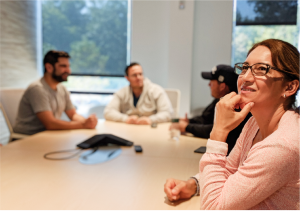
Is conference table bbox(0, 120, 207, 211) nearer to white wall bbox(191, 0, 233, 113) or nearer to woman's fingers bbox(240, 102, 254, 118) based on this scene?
woman's fingers bbox(240, 102, 254, 118)

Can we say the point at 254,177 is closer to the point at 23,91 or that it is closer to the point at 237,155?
the point at 237,155

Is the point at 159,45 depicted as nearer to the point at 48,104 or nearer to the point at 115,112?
the point at 115,112

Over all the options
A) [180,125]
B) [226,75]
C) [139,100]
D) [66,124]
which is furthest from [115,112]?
[226,75]

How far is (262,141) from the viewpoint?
0.70 meters

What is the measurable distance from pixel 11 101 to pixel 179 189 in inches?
86.2

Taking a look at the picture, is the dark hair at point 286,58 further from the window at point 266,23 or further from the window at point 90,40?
the window at point 90,40

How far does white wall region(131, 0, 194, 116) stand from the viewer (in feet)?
13.4

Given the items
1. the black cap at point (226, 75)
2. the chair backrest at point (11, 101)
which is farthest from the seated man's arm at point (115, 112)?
the black cap at point (226, 75)

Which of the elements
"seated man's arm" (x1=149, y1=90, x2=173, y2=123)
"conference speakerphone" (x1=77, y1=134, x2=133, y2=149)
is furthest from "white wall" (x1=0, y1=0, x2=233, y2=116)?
"conference speakerphone" (x1=77, y1=134, x2=133, y2=149)

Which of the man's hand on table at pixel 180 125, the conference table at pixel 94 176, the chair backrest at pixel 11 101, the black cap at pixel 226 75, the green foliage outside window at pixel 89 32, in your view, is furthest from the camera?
the green foliage outside window at pixel 89 32

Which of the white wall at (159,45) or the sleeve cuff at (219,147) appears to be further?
the white wall at (159,45)

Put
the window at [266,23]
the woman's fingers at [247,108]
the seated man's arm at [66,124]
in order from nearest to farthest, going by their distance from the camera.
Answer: the woman's fingers at [247,108] → the seated man's arm at [66,124] → the window at [266,23]

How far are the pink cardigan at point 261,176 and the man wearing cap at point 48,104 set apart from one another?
5.49 feet

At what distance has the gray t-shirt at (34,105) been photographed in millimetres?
2461
